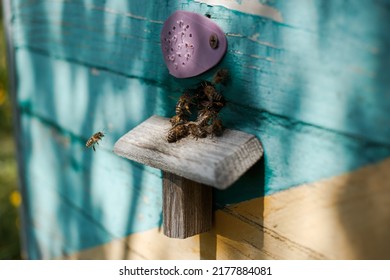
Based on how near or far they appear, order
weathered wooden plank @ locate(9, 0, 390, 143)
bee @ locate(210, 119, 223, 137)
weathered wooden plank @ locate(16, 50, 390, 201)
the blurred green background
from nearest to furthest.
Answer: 1. weathered wooden plank @ locate(9, 0, 390, 143)
2. weathered wooden plank @ locate(16, 50, 390, 201)
3. bee @ locate(210, 119, 223, 137)
4. the blurred green background

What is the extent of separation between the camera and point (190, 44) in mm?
1354

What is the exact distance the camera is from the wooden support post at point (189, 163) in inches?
46.6

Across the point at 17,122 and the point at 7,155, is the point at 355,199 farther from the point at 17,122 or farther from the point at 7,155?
the point at 7,155

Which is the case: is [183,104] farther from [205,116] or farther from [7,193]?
[7,193]

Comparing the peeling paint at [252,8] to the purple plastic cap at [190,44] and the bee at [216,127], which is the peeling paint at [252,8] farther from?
the bee at [216,127]

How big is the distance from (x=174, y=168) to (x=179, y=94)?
12.1 inches

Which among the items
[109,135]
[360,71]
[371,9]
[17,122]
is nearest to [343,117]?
[360,71]

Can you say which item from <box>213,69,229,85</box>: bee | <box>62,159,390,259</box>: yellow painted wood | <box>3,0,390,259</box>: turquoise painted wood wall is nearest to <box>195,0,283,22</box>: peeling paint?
<box>3,0,390,259</box>: turquoise painted wood wall

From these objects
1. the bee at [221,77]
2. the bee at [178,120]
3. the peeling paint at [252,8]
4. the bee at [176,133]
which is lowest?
the bee at [176,133]

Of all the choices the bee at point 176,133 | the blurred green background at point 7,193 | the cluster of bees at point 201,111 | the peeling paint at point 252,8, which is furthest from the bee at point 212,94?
the blurred green background at point 7,193

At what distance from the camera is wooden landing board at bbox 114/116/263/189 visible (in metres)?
1.17

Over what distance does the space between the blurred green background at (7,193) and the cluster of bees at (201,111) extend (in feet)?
7.84

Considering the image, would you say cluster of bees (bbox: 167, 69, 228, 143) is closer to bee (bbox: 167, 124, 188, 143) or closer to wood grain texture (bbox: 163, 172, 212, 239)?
bee (bbox: 167, 124, 188, 143)

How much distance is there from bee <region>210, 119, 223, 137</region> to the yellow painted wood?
0.69ft
